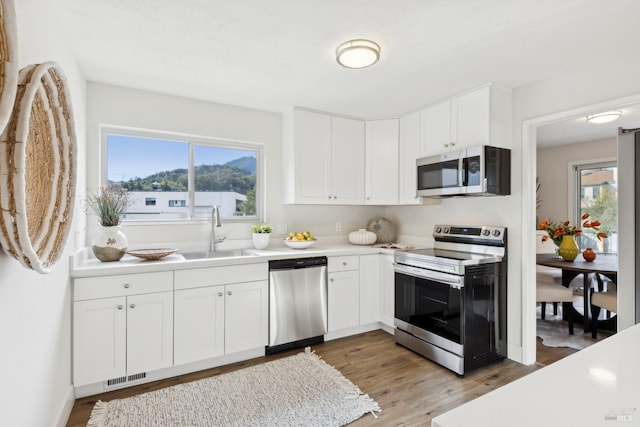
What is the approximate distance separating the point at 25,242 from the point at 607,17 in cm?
283

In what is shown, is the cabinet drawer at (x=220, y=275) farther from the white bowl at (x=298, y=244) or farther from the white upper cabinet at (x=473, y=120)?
the white upper cabinet at (x=473, y=120)

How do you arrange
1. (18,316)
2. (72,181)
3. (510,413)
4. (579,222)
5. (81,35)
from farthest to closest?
(579,222), (81,35), (72,181), (18,316), (510,413)

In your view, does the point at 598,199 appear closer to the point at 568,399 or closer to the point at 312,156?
the point at 312,156

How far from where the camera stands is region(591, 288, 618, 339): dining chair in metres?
2.96

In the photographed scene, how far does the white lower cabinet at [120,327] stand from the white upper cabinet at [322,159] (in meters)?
1.56

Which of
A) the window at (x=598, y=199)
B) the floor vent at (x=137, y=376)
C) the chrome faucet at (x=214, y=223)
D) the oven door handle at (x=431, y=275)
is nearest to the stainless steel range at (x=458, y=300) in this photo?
the oven door handle at (x=431, y=275)

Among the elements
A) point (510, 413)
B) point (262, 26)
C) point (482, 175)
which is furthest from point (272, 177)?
point (510, 413)

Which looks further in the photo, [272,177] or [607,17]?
[272,177]

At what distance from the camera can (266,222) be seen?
355 cm

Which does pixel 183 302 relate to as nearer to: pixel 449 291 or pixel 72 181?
pixel 72 181

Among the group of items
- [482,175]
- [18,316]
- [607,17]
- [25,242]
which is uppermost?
[607,17]

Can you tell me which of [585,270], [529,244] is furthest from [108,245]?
[585,270]

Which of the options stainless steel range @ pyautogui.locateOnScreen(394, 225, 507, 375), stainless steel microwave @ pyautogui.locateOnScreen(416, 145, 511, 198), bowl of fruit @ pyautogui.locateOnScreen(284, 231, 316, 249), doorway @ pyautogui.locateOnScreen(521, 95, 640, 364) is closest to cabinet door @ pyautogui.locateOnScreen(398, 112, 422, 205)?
stainless steel microwave @ pyautogui.locateOnScreen(416, 145, 511, 198)

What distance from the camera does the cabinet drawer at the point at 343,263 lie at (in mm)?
3223
